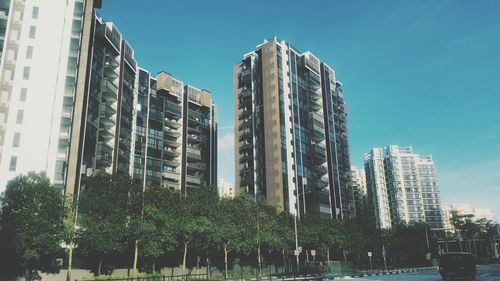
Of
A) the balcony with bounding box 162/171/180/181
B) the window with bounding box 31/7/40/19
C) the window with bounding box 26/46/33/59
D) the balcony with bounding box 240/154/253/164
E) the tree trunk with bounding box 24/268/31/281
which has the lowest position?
the tree trunk with bounding box 24/268/31/281

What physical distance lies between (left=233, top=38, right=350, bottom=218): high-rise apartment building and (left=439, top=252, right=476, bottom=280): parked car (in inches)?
2226

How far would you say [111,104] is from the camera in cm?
7612

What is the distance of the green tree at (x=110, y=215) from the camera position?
41.1 metres

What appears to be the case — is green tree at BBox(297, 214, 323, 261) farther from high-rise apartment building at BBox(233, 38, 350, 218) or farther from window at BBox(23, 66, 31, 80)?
window at BBox(23, 66, 31, 80)

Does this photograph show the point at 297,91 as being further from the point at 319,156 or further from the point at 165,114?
the point at 165,114

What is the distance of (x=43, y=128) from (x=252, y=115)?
48930 millimetres

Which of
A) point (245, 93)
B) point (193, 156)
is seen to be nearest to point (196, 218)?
point (193, 156)

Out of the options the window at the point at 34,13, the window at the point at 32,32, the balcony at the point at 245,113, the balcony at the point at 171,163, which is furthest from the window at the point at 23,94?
the balcony at the point at 245,113

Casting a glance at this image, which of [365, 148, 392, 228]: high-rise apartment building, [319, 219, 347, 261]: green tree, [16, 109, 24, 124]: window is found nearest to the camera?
[16, 109, 24, 124]: window

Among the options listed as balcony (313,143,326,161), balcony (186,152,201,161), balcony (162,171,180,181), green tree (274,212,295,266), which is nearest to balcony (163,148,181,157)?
balcony (186,152,201,161)

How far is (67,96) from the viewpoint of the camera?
207ft

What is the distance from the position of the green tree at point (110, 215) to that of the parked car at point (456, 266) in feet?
88.4

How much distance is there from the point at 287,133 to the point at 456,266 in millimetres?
64602

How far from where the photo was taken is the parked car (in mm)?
29188
